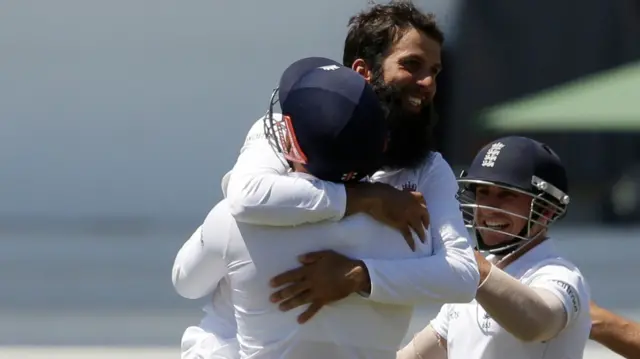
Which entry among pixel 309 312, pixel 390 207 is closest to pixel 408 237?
pixel 390 207

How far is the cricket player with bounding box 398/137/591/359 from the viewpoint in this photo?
1583 millimetres

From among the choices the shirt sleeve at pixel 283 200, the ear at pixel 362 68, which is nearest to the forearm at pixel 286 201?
the shirt sleeve at pixel 283 200

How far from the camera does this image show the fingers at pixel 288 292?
49.8 inches

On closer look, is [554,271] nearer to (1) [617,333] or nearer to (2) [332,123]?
(1) [617,333]

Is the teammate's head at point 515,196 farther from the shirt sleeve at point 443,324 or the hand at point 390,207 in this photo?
the hand at point 390,207

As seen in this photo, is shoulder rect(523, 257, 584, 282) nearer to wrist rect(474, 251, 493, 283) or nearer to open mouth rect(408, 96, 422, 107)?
wrist rect(474, 251, 493, 283)

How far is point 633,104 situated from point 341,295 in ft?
16.1

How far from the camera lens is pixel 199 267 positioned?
1.34 m

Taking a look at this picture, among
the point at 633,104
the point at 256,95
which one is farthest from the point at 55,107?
the point at 633,104

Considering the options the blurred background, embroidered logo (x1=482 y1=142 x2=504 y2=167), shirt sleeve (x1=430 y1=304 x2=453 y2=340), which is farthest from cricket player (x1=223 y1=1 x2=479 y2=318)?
the blurred background

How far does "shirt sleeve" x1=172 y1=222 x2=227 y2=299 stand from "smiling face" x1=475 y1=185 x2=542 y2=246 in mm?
546

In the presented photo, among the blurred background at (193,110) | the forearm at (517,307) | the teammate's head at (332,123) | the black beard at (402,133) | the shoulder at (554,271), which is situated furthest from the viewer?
the blurred background at (193,110)

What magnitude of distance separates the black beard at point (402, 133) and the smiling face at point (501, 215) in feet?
0.99

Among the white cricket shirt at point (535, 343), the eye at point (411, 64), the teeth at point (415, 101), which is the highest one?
the eye at point (411, 64)
